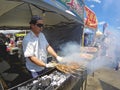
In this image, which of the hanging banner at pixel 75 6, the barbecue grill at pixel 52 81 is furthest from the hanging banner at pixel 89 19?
the barbecue grill at pixel 52 81

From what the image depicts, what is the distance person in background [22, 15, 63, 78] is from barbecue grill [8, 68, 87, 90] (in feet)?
0.64

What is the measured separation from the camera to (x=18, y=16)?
24.2 feet

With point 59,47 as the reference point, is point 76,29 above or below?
above

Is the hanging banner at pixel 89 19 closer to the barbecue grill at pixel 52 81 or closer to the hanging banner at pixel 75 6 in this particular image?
the hanging banner at pixel 75 6

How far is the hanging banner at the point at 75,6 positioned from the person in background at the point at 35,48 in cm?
298

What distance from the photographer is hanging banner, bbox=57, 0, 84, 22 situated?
6.87m

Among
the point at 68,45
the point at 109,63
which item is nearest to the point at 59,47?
the point at 68,45

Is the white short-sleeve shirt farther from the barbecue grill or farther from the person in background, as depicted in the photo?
the barbecue grill

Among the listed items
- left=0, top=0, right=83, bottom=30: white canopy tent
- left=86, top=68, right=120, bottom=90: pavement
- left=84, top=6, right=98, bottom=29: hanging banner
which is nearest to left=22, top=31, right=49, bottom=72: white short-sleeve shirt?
left=0, top=0, right=83, bottom=30: white canopy tent

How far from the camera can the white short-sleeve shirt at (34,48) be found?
140 inches

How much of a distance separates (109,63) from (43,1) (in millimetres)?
8381

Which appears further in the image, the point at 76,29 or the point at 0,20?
the point at 76,29

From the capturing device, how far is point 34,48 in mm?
3635

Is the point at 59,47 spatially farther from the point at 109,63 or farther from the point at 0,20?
the point at 109,63
